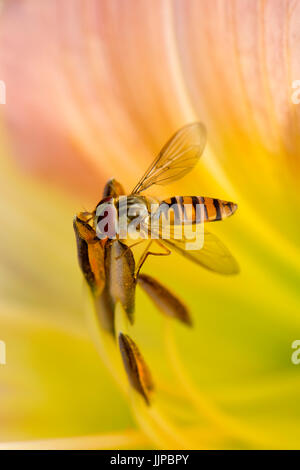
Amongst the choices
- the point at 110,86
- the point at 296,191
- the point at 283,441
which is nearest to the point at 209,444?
the point at 283,441

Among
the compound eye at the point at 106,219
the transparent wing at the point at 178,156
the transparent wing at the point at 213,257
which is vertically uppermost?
the transparent wing at the point at 178,156

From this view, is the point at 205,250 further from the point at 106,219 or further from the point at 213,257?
the point at 106,219

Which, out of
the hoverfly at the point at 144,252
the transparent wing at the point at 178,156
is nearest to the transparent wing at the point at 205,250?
the hoverfly at the point at 144,252

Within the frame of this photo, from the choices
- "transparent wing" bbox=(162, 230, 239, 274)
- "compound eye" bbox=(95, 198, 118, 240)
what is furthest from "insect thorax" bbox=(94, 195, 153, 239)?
"transparent wing" bbox=(162, 230, 239, 274)

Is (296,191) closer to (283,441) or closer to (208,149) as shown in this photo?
(208,149)

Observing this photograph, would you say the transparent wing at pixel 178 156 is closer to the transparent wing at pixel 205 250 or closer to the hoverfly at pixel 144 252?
the hoverfly at pixel 144 252

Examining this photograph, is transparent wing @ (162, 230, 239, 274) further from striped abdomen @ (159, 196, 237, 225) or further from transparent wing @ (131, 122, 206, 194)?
transparent wing @ (131, 122, 206, 194)

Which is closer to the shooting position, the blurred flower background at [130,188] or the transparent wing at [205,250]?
the transparent wing at [205,250]
